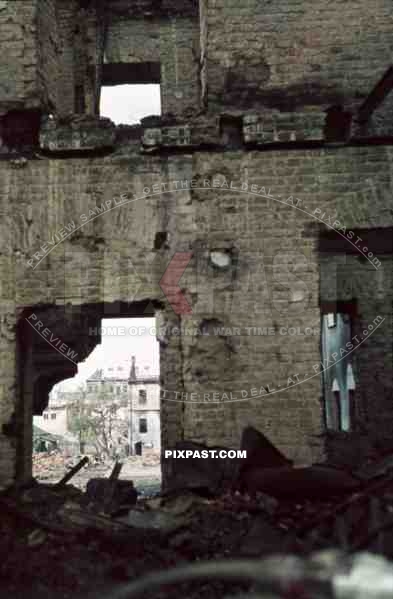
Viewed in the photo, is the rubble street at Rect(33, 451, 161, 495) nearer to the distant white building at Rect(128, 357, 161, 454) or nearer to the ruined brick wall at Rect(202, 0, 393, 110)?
the distant white building at Rect(128, 357, 161, 454)

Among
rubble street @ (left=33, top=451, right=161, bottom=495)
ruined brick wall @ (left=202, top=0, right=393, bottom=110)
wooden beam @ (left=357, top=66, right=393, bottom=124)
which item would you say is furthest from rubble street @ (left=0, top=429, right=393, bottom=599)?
rubble street @ (left=33, top=451, right=161, bottom=495)

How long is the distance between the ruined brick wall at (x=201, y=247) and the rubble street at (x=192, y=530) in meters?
1.14

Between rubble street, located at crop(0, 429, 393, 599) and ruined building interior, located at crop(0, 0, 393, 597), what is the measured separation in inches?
32.6

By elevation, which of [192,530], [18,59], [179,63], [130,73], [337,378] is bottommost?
[192,530]

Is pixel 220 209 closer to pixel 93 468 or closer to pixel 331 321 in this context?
pixel 331 321

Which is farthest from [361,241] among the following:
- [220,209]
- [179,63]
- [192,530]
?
[179,63]

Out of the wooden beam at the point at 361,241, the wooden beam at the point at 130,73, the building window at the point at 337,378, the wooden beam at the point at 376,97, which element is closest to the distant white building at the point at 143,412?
the building window at the point at 337,378

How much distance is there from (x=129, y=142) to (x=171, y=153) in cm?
48

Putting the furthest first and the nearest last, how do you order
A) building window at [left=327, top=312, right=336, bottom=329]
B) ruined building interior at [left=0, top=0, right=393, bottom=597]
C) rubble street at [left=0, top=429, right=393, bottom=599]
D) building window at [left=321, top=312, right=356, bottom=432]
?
building window at [left=327, top=312, right=336, bottom=329] < building window at [left=321, top=312, right=356, bottom=432] < ruined building interior at [left=0, top=0, right=393, bottom=597] < rubble street at [left=0, top=429, right=393, bottom=599]

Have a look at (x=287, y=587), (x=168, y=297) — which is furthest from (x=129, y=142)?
(x=287, y=587)

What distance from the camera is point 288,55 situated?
752cm

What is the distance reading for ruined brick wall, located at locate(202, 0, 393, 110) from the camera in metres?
7.51

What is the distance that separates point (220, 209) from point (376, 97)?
1.97 meters

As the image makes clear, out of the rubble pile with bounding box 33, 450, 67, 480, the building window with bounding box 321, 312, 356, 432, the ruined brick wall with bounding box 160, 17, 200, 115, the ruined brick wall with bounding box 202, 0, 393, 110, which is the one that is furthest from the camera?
the rubble pile with bounding box 33, 450, 67, 480
